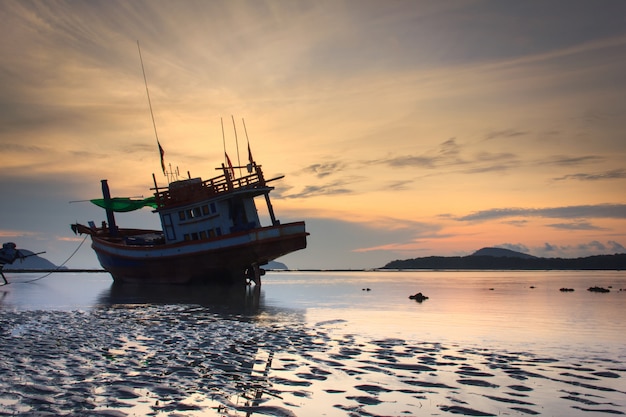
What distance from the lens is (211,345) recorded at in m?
11.3

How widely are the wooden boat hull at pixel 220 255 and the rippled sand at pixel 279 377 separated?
21.6 meters

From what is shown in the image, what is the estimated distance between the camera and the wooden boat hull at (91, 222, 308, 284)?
34906 mm

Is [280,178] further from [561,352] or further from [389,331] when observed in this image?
[561,352]

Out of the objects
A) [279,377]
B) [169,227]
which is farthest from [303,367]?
[169,227]

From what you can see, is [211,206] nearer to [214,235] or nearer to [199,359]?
[214,235]

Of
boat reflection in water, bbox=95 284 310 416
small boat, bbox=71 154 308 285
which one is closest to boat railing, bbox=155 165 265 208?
small boat, bbox=71 154 308 285

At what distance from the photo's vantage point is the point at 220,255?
35594 millimetres

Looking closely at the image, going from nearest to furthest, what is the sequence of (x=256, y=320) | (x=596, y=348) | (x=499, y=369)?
(x=499, y=369)
(x=596, y=348)
(x=256, y=320)

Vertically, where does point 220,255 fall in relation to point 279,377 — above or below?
above

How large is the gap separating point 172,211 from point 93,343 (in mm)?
28413

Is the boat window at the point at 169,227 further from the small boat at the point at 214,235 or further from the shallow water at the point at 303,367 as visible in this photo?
the shallow water at the point at 303,367

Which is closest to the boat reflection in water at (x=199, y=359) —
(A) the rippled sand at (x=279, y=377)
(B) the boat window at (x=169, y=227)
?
(A) the rippled sand at (x=279, y=377)

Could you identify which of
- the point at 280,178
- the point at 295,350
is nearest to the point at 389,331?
the point at 295,350

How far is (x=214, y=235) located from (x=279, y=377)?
29682 millimetres
